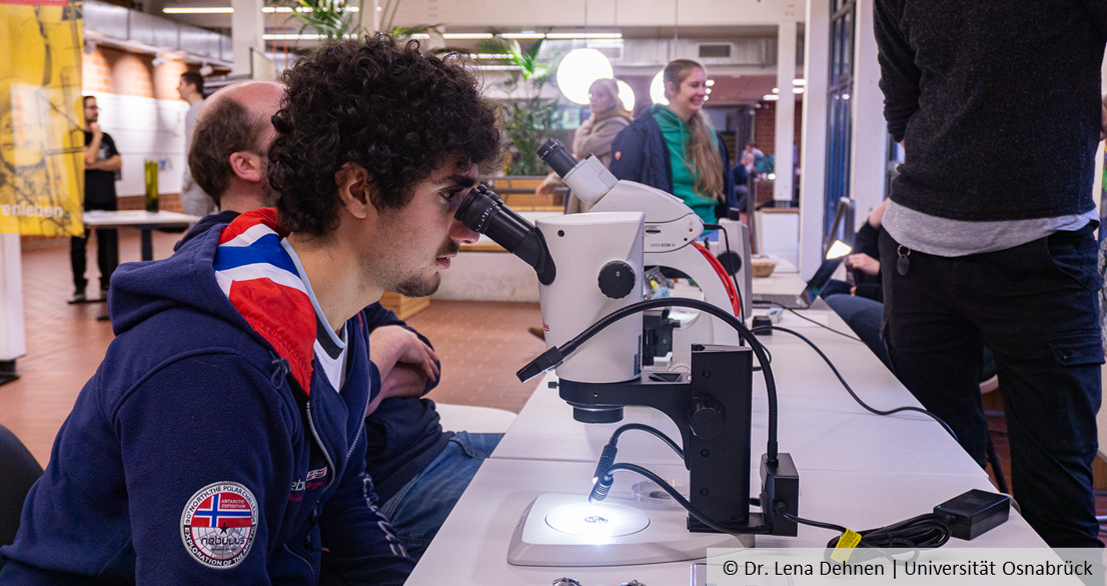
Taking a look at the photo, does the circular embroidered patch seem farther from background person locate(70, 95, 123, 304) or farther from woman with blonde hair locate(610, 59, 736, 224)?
background person locate(70, 95, 123, 304)

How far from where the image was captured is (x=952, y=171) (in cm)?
153

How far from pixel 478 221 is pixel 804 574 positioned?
542 mm

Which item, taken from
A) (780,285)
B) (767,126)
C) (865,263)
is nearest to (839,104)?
(865,263)

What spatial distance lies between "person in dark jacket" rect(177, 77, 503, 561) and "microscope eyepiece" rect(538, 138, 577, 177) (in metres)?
0.54

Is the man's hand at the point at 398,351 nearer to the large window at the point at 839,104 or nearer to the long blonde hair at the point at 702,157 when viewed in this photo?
the long blonde hair at the point at 702,157

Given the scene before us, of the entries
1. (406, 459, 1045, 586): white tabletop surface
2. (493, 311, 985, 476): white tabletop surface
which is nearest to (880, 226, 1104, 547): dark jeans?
(493, 311, 985, 476): white tabletop surface

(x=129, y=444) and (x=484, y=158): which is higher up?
(x=484, y=158)

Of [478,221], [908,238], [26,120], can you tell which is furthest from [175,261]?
[26,120]

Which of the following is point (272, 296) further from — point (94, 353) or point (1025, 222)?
point (94, 353)

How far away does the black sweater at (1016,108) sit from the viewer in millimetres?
1441

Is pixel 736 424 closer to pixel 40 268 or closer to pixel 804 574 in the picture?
pixel 804 574

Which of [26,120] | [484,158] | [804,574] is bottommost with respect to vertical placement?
[804,574]

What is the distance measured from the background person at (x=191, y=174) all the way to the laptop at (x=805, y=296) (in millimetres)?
1734

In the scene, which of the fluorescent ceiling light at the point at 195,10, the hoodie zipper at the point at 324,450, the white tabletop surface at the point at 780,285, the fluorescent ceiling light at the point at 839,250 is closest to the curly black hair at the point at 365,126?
the hoodie zipper at the point at 324,450
